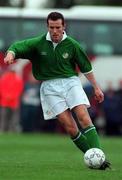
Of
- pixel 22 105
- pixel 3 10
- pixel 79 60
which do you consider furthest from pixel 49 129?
pixel 79 60

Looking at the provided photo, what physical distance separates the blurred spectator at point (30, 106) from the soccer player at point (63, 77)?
18510 mm

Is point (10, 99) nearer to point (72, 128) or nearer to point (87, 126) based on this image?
point (72, 128)

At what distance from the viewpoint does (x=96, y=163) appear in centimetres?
1512

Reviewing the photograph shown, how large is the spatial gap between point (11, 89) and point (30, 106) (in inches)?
63.7

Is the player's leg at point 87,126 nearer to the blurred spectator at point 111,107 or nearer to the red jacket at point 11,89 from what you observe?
the red jacket at point 11,89

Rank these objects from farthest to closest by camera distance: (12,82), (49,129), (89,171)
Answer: (49,129), (12,82), (89,171)

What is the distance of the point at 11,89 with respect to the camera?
109 ft

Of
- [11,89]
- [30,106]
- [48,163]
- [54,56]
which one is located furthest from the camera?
[30,106]

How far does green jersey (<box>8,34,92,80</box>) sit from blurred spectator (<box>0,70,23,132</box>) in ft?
56.6

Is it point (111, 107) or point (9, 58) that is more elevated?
point (9, 58)

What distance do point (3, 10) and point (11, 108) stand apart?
15.6 ft

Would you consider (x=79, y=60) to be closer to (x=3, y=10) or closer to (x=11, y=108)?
(x=11, y=108)

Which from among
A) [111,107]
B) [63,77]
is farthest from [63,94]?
[111,107]

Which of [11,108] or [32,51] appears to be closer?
[32,51]
